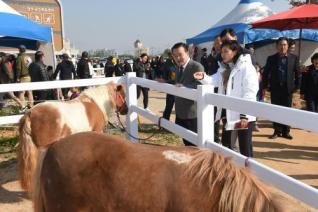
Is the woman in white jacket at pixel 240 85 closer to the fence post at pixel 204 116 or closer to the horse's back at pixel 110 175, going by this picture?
the fence post at pixel 204 116

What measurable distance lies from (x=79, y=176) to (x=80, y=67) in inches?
419

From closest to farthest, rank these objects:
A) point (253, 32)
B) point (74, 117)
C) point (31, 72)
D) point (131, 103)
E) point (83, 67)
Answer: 1. point (74, 117)
2. point (131, 103)
3. point (31, 72)
4. point (83, 67)
5. point (253, 32)

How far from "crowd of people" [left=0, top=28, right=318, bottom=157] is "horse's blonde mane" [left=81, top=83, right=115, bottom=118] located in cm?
77

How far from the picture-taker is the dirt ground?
4.34 metres

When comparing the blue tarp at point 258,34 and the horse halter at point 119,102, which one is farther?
the blue tarp at point 258,34

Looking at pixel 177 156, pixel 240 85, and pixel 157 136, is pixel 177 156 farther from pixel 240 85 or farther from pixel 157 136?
pixel 157 136

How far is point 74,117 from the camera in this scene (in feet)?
14.6

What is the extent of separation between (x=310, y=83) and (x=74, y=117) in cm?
542

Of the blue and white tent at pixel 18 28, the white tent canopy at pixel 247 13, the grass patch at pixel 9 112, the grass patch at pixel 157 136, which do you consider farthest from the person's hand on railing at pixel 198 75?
the white tent canopy at pixel 247 13

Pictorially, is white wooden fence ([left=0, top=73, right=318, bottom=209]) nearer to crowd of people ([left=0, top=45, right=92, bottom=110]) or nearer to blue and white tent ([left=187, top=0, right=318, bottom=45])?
crowd of people ([left=0, top=45, right=92, bottom=110])

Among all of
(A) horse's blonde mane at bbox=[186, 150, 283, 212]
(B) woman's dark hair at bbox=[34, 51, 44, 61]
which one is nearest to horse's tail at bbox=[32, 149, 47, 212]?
(A) horse's blonde mane at bbox=[186, 150, 283, 212]

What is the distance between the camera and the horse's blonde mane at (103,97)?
16.1 ft

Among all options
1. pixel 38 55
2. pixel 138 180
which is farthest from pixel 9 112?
pixel 138 180

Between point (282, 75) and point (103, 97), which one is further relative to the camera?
point (282, 75)
